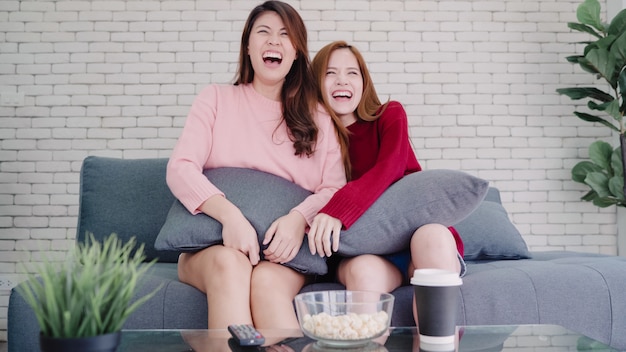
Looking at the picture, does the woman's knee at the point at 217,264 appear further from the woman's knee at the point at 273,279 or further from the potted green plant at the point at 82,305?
the potted green plant at the point at 82,305

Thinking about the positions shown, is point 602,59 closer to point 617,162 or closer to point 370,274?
point 617,162

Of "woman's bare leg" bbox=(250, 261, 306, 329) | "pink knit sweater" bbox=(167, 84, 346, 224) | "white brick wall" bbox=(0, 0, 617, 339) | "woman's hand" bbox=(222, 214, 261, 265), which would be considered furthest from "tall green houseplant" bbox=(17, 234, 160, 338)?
"white brick wall" bbox=(0, 0, 617, 339)

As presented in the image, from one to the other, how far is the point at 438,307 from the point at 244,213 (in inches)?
29.4

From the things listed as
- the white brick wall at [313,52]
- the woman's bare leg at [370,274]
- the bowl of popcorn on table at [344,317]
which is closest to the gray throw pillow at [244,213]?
the woman's bare leg at [370,274]

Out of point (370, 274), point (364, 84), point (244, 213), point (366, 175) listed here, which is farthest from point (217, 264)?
point (364, 84)

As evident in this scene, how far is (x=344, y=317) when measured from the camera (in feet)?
3.26

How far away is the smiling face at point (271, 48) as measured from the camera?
1.89 m

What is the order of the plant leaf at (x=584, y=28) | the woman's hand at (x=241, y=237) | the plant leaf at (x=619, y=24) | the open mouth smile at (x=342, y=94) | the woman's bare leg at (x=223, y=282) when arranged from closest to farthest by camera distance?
the woman's bare leg at (x=223, y=282) → the woman's hand at (x=241, y=237) → the open mouth smile at (x=342, y=94) → the plant leaf at (x=619, y=24) → the plant leaf at (x=584, y=28)

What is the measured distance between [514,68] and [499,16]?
1.07 ft

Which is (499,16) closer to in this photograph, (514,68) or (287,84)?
(514,68)

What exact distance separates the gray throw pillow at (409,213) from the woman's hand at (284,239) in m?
0.13

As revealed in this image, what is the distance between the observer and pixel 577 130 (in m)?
3.44

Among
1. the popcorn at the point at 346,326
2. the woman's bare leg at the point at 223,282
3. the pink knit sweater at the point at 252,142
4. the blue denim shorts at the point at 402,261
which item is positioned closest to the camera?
the popcorn at the point at 346,326

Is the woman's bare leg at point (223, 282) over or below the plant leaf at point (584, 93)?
below
